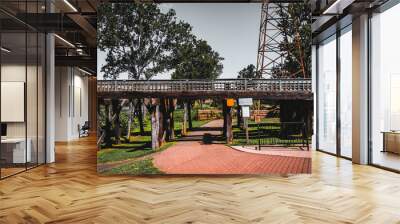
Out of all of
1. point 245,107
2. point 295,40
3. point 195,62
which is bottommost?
point 245,107

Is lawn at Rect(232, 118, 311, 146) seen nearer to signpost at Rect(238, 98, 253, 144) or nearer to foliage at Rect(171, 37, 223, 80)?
signpost at Rect(238, 98, 253, 144)

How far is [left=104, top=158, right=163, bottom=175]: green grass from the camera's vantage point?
638cm

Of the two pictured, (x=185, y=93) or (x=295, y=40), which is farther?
(x=295, y=40)

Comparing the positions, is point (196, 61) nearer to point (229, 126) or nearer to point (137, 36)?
point (137, 36)

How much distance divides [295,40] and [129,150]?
3418mm

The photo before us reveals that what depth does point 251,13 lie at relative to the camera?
255 inches

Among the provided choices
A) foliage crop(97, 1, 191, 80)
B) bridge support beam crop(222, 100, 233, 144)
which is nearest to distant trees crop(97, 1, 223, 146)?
foliage crop(97, 1, 191, 80)

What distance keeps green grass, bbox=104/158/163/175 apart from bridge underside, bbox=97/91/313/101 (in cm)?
112

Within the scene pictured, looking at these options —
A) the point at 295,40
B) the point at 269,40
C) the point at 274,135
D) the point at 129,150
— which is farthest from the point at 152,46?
the point at 274,135

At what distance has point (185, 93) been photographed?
249 inches

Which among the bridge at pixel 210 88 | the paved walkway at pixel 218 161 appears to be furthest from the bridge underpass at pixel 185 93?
the paved walkway at pixel 218 161

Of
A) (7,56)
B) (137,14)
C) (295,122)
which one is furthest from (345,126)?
(7,56)

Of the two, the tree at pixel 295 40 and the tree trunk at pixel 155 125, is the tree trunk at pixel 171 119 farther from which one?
the tree at pixel 295 40

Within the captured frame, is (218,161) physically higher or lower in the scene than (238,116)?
lower
